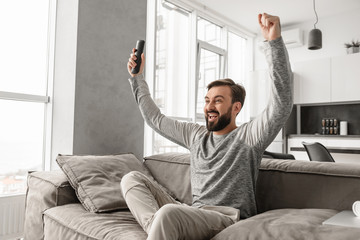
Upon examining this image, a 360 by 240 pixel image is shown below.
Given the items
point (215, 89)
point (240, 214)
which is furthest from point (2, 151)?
point (240, 214)

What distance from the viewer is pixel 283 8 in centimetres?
482

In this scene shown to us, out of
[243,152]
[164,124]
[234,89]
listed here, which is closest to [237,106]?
[234,89]

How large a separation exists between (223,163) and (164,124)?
59 centimetres

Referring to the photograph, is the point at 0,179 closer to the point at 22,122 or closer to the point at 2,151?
the point at 2,151

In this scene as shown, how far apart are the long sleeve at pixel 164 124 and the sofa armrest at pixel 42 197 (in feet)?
2.11

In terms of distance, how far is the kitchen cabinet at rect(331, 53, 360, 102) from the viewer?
15.4 feet

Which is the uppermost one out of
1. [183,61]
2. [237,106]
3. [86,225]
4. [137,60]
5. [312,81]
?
[183,61]

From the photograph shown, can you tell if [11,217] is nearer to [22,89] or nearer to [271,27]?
[22,89]

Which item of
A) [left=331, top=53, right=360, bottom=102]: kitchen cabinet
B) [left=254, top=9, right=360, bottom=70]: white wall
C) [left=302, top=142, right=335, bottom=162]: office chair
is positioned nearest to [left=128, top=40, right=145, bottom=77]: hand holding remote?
[left=302, top=142, right=335, bottom=162]: office chair

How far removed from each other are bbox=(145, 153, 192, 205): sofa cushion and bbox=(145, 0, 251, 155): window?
177 cm

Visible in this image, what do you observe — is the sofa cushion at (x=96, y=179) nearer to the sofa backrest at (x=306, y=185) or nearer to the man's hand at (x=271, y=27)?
the sofa backrest at (x=306, y=185)

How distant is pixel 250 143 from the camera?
1616 mm

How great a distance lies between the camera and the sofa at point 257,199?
3.88ft

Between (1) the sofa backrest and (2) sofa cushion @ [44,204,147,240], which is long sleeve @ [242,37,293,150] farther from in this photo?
(2) sofa cushion @ [44,204,147,240]
